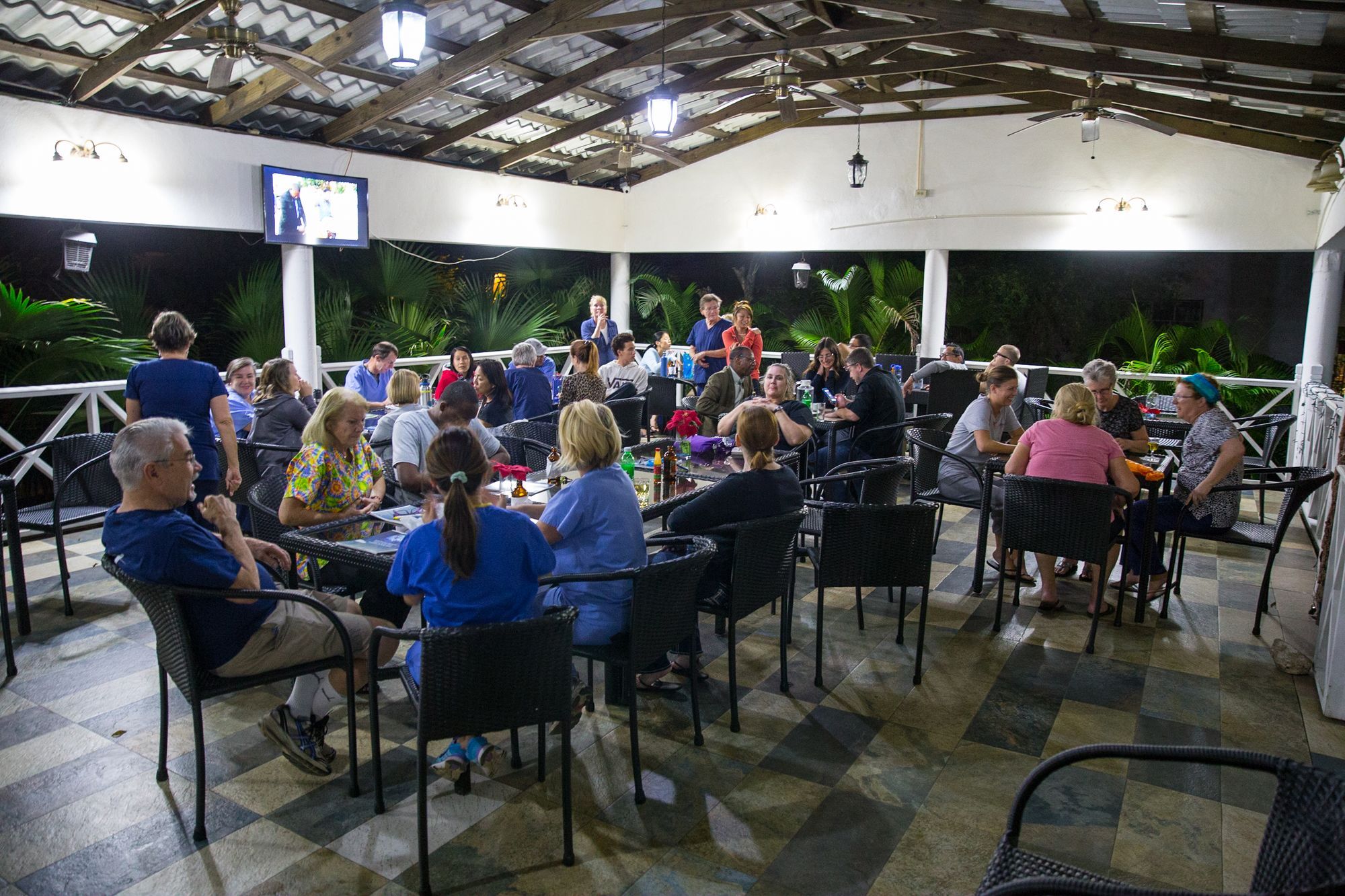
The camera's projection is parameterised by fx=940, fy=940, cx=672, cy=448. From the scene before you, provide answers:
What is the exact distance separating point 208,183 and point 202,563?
639 centimetres

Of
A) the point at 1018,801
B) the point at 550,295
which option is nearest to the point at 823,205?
the point at 550,295

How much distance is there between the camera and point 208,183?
7922 millimetres

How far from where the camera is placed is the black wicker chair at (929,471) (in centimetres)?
517

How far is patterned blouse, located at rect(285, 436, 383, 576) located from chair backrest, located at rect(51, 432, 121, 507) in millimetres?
1612

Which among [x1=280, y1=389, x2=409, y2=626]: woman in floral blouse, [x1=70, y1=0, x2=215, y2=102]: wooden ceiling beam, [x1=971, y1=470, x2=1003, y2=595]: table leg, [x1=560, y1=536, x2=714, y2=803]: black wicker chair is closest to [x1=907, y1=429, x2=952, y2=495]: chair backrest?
[x1=971, y1=470, x2=1003, y2=595]: table leg

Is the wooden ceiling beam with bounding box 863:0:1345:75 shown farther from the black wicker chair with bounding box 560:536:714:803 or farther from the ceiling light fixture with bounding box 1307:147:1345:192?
the black wicker chair with bounding box 560:536:714:803

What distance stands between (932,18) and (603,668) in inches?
218

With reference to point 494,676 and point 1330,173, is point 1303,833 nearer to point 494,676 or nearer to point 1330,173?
point 494,676

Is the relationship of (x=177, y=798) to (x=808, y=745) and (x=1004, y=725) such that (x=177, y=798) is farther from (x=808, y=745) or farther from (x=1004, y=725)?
(x=1004, y=725)

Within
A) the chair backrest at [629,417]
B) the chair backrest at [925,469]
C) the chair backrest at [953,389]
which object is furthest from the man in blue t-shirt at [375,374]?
the chair backrest at [953,389]

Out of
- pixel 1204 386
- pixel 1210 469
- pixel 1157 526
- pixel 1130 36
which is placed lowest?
pixel 1157 526

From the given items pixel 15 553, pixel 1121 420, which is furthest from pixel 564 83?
pixel 15 553

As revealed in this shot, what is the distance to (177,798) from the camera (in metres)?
2.93

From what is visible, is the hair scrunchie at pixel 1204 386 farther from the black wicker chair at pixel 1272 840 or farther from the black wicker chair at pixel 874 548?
the black wicker chair at pixel 1272 840
